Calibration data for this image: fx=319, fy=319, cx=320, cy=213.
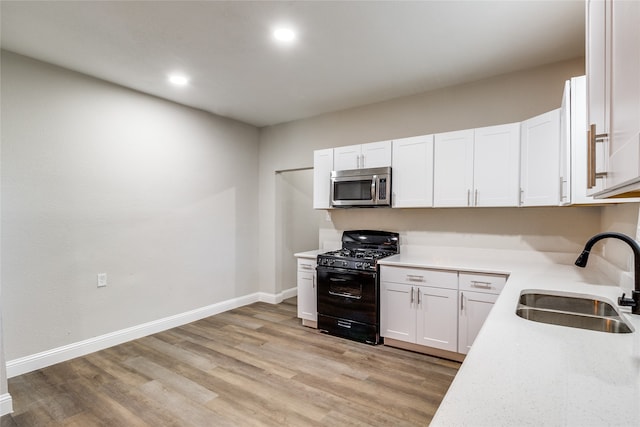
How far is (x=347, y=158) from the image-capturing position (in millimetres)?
3777

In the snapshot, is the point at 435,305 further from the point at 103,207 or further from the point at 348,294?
the point at 103,207

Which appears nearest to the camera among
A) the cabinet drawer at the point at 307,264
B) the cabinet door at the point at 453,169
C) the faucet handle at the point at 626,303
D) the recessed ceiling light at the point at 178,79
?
the faucet handle at the point at 626,303

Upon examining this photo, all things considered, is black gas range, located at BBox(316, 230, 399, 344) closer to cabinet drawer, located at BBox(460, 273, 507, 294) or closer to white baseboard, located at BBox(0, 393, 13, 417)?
cabinet drawer, located at BBox(460, 273, 507, 294)

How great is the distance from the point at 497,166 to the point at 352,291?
1843 mm

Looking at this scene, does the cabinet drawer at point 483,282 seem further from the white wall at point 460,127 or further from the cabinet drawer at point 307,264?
the cabinet drawer at point 307,264

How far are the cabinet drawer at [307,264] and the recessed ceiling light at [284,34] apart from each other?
235 centimetres

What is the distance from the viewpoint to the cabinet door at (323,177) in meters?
3.93

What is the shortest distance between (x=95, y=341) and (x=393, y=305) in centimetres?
300

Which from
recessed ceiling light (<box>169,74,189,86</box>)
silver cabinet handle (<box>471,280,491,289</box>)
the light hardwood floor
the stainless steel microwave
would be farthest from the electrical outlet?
silver cabinet handle (<box>471,280,491,289</box>)

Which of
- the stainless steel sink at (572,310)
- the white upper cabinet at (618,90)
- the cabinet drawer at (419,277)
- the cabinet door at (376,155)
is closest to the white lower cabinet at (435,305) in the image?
the cabinet drawer at (419,277)

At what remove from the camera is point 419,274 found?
9.95 feet

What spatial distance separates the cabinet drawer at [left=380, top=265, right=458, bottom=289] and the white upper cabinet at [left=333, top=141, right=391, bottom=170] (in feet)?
3.81

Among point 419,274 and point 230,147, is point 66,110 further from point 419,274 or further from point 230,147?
point 419,274

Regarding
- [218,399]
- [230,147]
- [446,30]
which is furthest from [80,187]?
[446,30]
